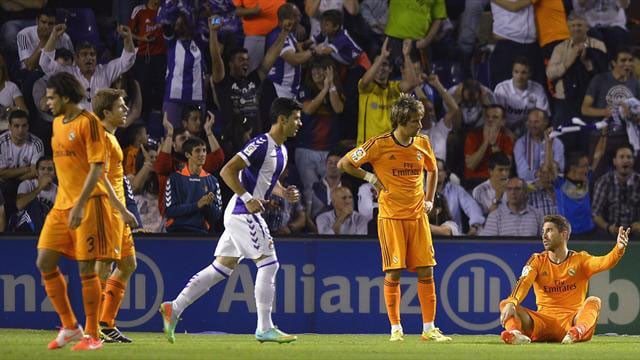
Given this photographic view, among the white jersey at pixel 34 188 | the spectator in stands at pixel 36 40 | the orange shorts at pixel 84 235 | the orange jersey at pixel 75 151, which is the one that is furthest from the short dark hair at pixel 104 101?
the spectator in stands at pixel 36 40

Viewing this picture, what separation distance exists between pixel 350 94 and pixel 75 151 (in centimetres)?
732

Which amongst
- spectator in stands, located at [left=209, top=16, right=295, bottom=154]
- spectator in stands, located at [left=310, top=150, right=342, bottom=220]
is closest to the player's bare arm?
spectator in stands, located at [left=310, top=150, right=342, bottom=220]

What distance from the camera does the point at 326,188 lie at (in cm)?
1562

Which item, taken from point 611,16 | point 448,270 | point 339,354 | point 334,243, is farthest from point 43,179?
point 611,16

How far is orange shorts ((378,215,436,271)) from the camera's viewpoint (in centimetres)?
1159

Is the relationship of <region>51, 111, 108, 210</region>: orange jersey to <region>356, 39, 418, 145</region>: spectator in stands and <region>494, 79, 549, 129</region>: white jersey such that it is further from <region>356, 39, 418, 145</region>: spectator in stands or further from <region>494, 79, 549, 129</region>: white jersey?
<region>494, 79, 549, 129</region>: white jersey

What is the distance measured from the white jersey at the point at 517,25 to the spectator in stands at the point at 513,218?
254cm

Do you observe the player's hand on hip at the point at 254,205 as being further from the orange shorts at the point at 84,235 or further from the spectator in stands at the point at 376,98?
the spectator in stands at the point at 376,98

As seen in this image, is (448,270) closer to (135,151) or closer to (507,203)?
(507,203)

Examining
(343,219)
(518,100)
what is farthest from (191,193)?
(518,100)

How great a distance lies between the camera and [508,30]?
17078 millimetres

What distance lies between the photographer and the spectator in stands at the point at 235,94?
625 inches

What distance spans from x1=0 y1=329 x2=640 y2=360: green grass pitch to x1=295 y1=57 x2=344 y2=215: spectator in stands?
417 centimetres

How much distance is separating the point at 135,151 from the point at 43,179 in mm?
1129
